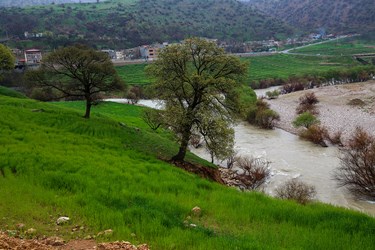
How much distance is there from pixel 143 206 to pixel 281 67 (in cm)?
14091

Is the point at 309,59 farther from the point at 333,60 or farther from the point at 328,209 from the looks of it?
the point at 328,209

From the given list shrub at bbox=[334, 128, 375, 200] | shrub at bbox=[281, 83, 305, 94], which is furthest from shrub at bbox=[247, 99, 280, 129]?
shrub at bbox=[281, 83, 305, 94]

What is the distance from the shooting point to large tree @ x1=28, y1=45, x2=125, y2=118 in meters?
28.1

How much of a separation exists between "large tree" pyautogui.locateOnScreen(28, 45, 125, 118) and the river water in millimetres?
4378

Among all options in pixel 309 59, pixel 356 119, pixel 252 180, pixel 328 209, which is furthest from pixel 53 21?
pixel 328 209

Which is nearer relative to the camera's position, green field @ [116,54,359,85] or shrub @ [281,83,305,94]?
shrub @ [281,83,305,94]

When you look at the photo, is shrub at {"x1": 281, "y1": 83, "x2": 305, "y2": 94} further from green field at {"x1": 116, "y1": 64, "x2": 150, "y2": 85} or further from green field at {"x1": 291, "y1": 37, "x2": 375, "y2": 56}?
green field at {"x1": 291, "y1": 37, "x2": 375, "y2": 56}

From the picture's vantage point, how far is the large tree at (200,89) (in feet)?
73.0

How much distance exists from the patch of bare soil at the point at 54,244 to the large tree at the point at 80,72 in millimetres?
20123

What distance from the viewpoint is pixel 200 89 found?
22828 mm

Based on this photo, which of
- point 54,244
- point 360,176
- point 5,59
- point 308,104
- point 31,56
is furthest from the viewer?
point 31,56

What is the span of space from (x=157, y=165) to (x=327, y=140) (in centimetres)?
3350

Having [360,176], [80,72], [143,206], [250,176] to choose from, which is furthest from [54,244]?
[360,176]

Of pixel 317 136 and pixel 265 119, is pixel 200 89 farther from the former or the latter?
pixel 265 119
